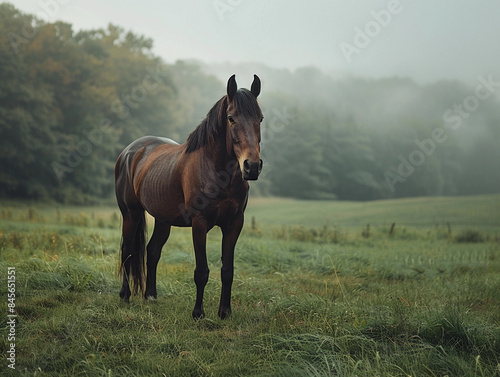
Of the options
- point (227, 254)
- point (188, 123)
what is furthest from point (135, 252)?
point (188, 123)

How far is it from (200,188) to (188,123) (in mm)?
35708

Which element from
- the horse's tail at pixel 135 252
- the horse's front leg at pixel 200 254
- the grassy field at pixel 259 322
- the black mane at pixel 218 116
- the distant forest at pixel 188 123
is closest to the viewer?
the grassy field at pixel 259 322

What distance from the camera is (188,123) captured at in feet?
129

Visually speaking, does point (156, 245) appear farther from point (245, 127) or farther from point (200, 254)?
point (245, 127)

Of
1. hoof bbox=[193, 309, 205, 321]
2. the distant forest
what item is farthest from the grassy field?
the distant forest

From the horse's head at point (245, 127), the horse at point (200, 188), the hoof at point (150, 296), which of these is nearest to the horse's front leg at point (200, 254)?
the horse at point (200, 188)

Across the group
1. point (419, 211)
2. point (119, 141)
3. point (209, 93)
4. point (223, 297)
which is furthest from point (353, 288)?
point (209, 93)

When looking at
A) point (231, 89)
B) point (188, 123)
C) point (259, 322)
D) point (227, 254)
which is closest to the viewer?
point (231, 89)

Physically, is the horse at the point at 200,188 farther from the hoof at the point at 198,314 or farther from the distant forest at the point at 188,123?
the distant forest at the point at 188,123

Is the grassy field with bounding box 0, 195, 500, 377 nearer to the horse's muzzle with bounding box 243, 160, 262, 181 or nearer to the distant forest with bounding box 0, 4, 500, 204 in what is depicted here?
the horse's muzzle with bounding box 243, 160, 262, 181

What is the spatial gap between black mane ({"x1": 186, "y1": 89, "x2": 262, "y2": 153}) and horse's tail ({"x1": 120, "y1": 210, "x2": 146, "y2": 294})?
67.1 inches

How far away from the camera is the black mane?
4.23 metres

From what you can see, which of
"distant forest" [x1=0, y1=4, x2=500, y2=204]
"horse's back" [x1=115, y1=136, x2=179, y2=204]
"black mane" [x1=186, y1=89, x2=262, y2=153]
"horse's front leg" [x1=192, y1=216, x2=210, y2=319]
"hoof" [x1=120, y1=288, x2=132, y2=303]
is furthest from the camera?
"distant forest" [x1=0, y1=4, x2=500, y2=204]

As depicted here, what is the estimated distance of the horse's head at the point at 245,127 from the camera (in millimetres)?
3998
